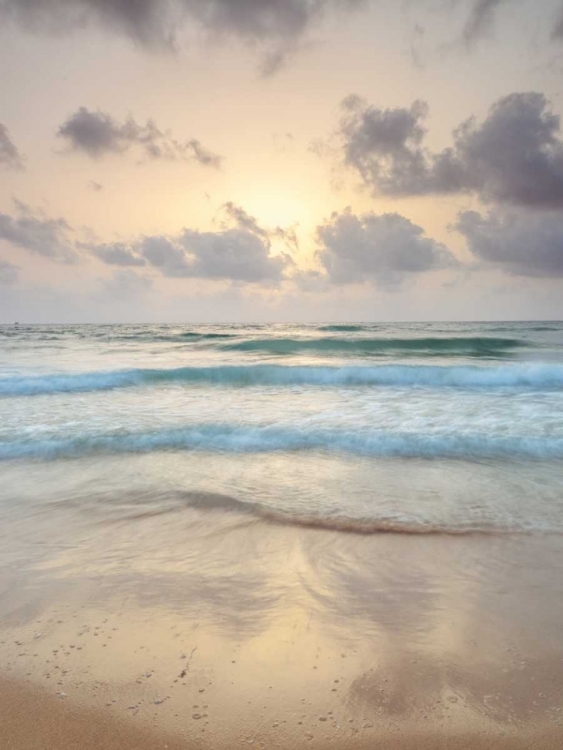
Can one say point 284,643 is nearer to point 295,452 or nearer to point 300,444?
point 295,452

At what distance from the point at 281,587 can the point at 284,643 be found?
0.53m

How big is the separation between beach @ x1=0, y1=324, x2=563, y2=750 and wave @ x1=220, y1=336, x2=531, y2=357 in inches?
676

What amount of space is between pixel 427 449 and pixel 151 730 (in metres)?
4.80

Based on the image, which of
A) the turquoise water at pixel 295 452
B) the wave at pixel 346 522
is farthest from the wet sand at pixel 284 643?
the turquoise water at pixel 295 452

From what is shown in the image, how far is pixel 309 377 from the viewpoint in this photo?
49.0ft

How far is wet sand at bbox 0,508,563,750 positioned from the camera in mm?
1731

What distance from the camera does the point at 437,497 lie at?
14.0ft

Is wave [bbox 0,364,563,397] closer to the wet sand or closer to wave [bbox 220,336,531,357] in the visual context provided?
wave [bbox 220,336,531,357]

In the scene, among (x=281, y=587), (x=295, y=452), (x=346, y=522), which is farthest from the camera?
(x=295, y=452)

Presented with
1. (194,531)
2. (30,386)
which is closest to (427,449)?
(194,531)

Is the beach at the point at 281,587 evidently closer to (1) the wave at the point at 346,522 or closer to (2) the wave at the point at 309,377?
(1) the wave at the point at 346,522

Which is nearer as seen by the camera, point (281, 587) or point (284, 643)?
point (284, 643)

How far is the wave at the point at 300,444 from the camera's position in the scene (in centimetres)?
585

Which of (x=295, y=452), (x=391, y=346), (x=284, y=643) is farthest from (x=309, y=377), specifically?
(x=284, y=643)
